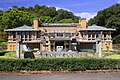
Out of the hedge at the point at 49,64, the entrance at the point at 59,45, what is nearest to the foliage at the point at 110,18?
the entrance at the point at 59,45

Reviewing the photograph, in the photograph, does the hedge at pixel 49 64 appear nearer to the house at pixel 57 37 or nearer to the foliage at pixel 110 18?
the house at pixel 57 37

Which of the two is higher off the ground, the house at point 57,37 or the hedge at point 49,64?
the house at point 57,37

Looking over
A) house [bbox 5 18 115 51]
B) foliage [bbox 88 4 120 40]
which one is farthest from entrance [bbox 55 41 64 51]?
foliage [bbox 88 4 120 40]

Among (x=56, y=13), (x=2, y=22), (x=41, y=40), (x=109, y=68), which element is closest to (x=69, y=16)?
(x=56, y=13)

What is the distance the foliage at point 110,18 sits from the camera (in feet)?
214

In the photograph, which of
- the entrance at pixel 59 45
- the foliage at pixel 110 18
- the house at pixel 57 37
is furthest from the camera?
the foliage at pixel 110 18

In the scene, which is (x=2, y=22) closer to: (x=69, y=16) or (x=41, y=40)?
(x=41, y=40)

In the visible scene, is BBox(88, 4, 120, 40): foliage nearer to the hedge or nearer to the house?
the house

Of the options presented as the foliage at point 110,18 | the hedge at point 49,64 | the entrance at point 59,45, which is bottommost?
the hedge at point 49,64

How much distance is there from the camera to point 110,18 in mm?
67000

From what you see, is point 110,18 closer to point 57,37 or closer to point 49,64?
point 57,37

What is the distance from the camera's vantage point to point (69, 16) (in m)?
106

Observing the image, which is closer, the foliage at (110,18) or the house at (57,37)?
the house at (57,37)

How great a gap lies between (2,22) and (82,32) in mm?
21742
